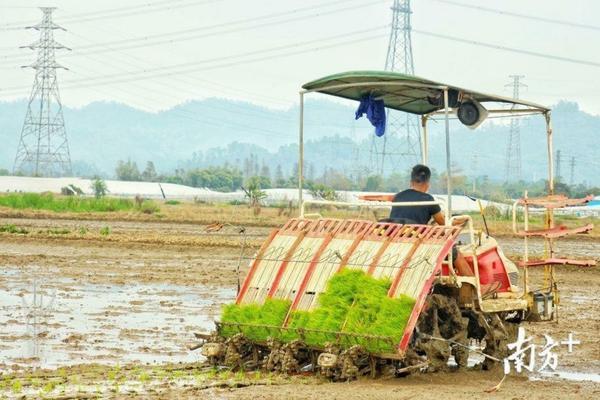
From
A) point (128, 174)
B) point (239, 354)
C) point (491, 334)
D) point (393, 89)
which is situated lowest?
point (239, 354)

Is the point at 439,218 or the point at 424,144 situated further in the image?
the point at 424,144

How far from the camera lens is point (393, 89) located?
47.1 ft

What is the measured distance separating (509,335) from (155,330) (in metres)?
5.25

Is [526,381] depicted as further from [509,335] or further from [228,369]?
[228,369]

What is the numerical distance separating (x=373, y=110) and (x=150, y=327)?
16.4ft

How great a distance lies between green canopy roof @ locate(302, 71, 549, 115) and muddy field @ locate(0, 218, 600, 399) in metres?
2.19

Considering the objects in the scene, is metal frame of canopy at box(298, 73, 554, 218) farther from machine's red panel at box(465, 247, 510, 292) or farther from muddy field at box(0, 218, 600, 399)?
muddy field at box(0, 218, 600, 399)

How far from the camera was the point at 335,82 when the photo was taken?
13.9m

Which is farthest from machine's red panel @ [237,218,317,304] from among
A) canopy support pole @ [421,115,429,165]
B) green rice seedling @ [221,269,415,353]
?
canopy support pole @ [421,115,429,165]

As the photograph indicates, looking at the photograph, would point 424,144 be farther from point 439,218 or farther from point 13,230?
point 13,230

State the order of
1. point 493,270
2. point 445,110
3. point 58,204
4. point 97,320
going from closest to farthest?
point 445,110, point 493,270, point 97,320, point 58,204

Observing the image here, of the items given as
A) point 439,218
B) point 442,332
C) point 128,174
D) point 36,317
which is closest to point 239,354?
point 442,332

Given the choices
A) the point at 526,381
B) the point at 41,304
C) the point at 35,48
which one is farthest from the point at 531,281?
the point at 35,48

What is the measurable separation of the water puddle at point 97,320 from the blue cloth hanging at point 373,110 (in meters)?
3.52
